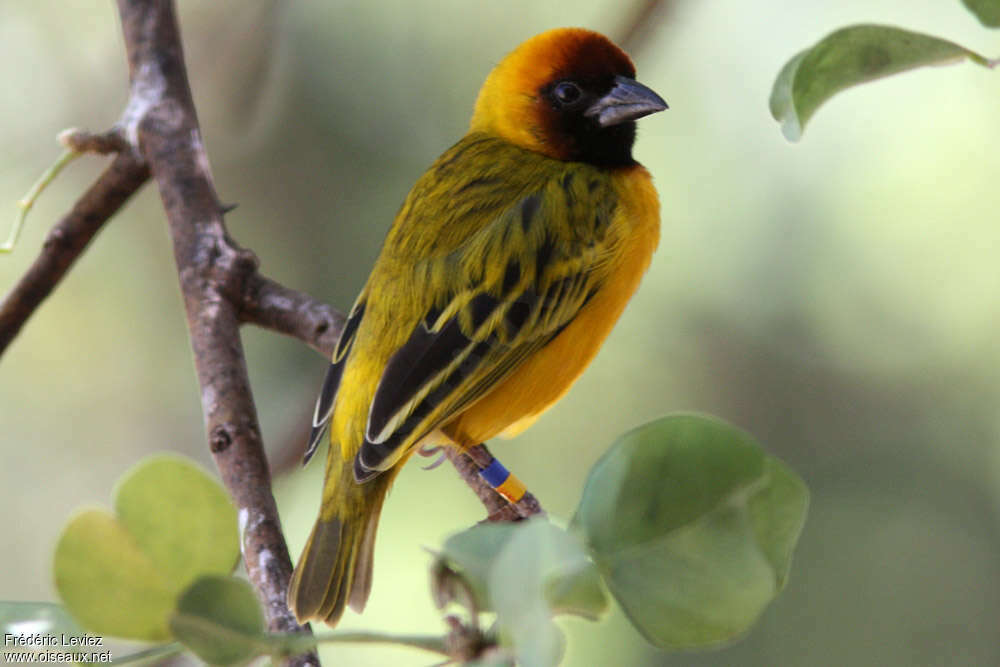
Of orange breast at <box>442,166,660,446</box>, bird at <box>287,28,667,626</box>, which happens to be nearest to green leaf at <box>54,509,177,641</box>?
bird at <box>287,28,667,626</box>

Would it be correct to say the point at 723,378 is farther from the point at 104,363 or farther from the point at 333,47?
the point at 104,363

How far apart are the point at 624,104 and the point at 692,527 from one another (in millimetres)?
2295

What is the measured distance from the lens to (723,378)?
196 inches

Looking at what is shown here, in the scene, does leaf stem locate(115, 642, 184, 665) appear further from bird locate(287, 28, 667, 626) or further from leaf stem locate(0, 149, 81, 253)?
leaf stem locate(0, 149, 81, 253)

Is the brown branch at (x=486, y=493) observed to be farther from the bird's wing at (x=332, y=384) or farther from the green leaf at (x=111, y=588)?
the green leaf at (x=111, y=588)

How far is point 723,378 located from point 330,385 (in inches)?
104

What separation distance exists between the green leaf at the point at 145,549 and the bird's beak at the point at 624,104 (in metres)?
2.25

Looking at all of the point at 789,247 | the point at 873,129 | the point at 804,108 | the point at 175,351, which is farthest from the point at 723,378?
the point at 804,108

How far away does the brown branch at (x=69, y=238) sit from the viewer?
273cm

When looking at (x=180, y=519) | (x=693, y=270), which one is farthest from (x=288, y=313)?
(x=693, y=270)

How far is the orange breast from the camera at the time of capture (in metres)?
2.75

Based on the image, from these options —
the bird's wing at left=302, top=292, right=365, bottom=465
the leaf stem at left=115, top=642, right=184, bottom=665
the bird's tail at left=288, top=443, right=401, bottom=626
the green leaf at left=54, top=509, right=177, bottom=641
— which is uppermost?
the green leaf at left=54, top=509, right=177, bottom=641

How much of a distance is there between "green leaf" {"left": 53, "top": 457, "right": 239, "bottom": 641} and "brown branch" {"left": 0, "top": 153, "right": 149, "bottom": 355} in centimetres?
168

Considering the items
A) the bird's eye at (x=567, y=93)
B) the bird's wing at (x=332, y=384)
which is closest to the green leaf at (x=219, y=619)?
the bird's wing at (x=332, y=384)
